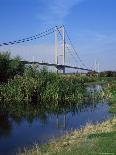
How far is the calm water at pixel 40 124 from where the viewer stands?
1483cm

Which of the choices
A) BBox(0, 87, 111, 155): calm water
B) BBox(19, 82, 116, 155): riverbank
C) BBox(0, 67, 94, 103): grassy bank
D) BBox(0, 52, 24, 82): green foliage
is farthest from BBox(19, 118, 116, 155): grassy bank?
BBox(0, 52, 24, 82): green foliage

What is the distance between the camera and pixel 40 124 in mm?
19875

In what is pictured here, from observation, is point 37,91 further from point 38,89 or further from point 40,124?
point 40,124

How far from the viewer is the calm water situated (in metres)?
14.8

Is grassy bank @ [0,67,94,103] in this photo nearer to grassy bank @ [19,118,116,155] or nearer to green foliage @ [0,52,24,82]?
green foliage @ [0,52,24,82]

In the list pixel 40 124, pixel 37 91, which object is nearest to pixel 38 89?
pixel 37 91

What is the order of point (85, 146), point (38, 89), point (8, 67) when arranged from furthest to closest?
point (8, 67) → point (38, 89) → point (85, 146)

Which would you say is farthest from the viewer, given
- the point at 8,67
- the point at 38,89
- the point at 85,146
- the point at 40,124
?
the point at 8,67

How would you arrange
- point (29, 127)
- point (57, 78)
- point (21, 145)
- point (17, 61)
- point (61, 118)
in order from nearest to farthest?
point (21, 145) → point (29, 127) → point (61, 118) → point (57, 78) → point (17, 61)

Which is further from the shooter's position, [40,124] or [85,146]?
[40,124]

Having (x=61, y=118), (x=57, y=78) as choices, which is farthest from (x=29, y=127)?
(x=57, y=78)

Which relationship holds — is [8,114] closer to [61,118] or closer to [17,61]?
[61,118]

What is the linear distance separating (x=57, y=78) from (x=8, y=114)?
28.0 ft

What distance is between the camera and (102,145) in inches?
402
